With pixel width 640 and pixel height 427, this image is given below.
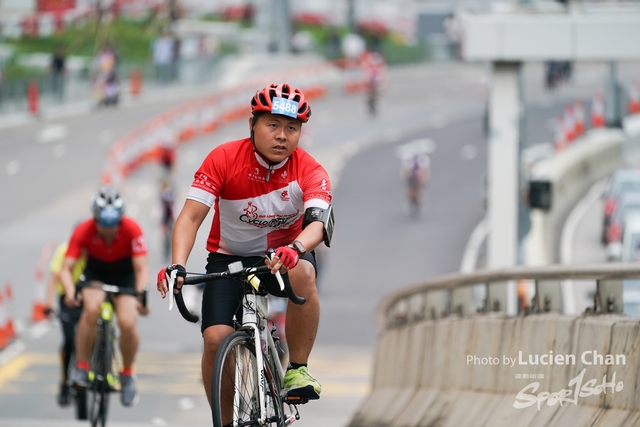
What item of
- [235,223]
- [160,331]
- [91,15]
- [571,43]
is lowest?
[160,331]

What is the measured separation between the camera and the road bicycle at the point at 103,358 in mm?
10844

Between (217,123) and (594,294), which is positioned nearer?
(594,294)

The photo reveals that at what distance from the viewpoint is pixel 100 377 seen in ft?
36.1

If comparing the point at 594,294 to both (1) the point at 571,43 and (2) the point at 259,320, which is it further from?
(1) the point at 571,43

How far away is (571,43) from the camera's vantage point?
18.4 m

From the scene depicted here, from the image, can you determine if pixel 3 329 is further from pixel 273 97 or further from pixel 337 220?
pixel 273 97

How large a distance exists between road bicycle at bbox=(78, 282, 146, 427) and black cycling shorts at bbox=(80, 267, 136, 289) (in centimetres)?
29

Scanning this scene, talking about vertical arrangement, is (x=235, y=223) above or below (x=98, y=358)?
above

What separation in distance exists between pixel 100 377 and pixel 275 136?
15.5 feet

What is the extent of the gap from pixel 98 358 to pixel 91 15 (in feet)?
170

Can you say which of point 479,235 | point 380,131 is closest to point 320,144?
point 380,131

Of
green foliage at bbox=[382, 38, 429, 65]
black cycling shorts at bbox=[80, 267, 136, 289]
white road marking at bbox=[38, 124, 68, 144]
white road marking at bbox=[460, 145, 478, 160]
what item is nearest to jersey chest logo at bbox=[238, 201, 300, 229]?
black cycling shorts at bbox=[80, 267, 136, 289]

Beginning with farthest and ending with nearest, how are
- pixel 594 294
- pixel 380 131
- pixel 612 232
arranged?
pixel 380 131 → pixel 612 232 → pixel 594 294

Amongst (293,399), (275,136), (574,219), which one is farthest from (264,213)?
(574,219)
